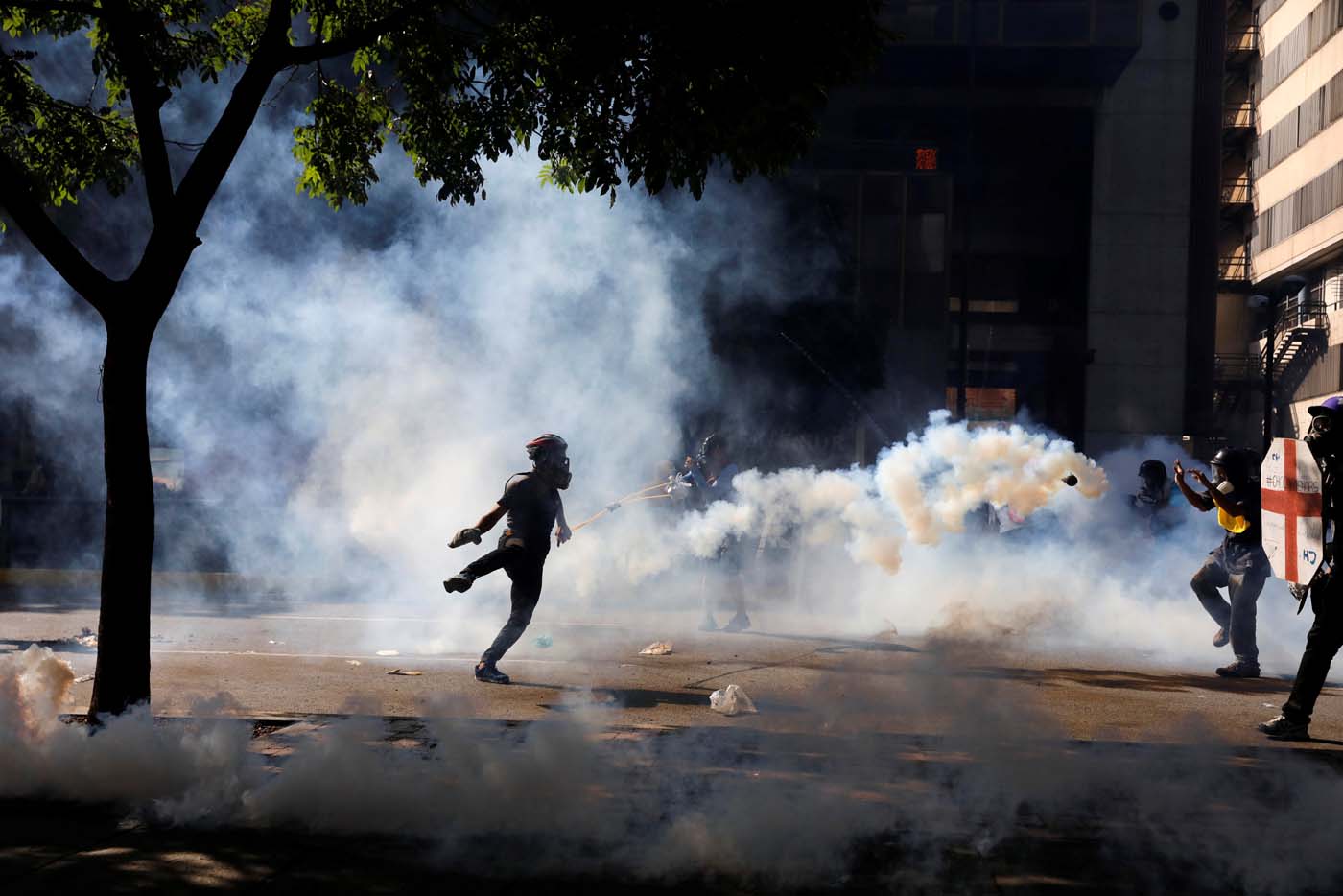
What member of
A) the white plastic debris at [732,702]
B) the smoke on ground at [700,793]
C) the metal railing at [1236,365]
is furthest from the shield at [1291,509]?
the metal railing at [1236,365]

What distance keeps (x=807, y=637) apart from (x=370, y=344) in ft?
22.5

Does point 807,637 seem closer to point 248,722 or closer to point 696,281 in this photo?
point 248,722

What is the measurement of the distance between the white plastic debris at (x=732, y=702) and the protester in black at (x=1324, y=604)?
2.68 meters

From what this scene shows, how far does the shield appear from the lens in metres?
7.86

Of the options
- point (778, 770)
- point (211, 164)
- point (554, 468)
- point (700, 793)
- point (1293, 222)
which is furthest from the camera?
point (1293, 222)

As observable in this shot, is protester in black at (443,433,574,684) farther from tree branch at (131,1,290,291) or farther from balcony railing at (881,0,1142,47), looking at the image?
balcony railing at (881,0,1142,47)

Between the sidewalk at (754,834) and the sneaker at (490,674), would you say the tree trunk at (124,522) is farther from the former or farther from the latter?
the sneaker at (490,674)

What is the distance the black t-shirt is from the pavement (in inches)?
35.9

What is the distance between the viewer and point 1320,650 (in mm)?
6219

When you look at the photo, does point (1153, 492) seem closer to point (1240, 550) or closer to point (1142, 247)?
point (1240, 550)

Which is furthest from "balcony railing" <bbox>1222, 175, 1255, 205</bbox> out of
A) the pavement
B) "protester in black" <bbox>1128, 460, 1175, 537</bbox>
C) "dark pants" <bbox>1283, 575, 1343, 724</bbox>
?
"dark pants" <bbox>1283, 575, 1343, 724</bbox>

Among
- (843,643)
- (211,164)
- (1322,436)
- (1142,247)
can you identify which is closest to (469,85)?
(211,164)

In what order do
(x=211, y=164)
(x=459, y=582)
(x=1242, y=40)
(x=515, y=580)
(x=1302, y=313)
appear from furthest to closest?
(x=1242, y=40)
(x=1302, y=313)
(x=515, y=580)
(x=459, y=582)
(x=211, y=164)

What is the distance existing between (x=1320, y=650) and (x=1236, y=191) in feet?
129
